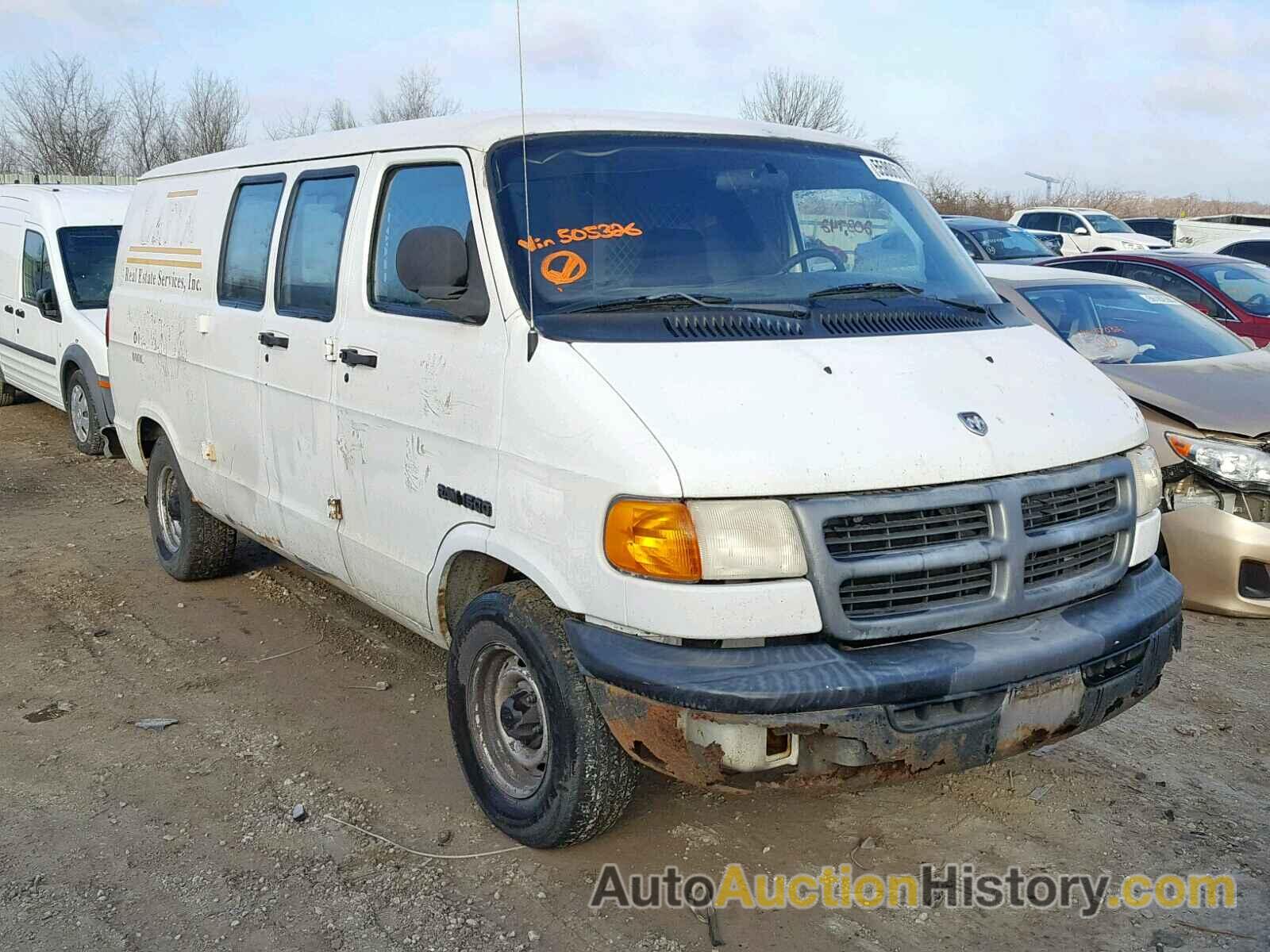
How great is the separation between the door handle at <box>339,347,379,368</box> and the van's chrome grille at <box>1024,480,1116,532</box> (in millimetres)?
2220

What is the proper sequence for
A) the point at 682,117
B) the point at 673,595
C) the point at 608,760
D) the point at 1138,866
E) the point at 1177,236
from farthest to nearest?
the point at 1177,236 < the point at 682,117 < the point at 1138,866 < the point at 608,760 < the point at 673,595

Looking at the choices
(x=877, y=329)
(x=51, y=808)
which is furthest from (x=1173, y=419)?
(x=51, y=808)

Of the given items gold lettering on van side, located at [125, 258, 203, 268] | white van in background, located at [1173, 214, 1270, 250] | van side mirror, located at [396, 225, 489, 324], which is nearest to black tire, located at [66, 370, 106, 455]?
gold lettering on van side, located at [125, 258, 203, 268]

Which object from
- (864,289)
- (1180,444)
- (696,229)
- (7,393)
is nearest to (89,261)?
(7,393)

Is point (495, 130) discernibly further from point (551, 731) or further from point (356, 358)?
point (551, 731)

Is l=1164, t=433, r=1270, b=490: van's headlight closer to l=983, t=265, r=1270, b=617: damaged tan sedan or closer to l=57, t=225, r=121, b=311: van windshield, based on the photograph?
l=983, t=265, r=1270, b=617: damaged tan sedan

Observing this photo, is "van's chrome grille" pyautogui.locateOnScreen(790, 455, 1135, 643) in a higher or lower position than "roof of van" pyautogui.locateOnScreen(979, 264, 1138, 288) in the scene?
lower

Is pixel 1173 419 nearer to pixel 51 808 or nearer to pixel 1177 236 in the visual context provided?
pixel 51 808

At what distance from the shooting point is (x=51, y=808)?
13.4 ft

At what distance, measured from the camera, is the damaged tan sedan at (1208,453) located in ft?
18.7

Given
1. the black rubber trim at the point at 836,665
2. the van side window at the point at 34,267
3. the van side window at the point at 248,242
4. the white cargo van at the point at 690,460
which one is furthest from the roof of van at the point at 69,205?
the black rubber trim at the point at 836,665

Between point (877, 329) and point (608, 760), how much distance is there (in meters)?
1.58

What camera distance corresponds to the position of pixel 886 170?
4.73 metres

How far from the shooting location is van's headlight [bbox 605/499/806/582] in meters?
3.09
